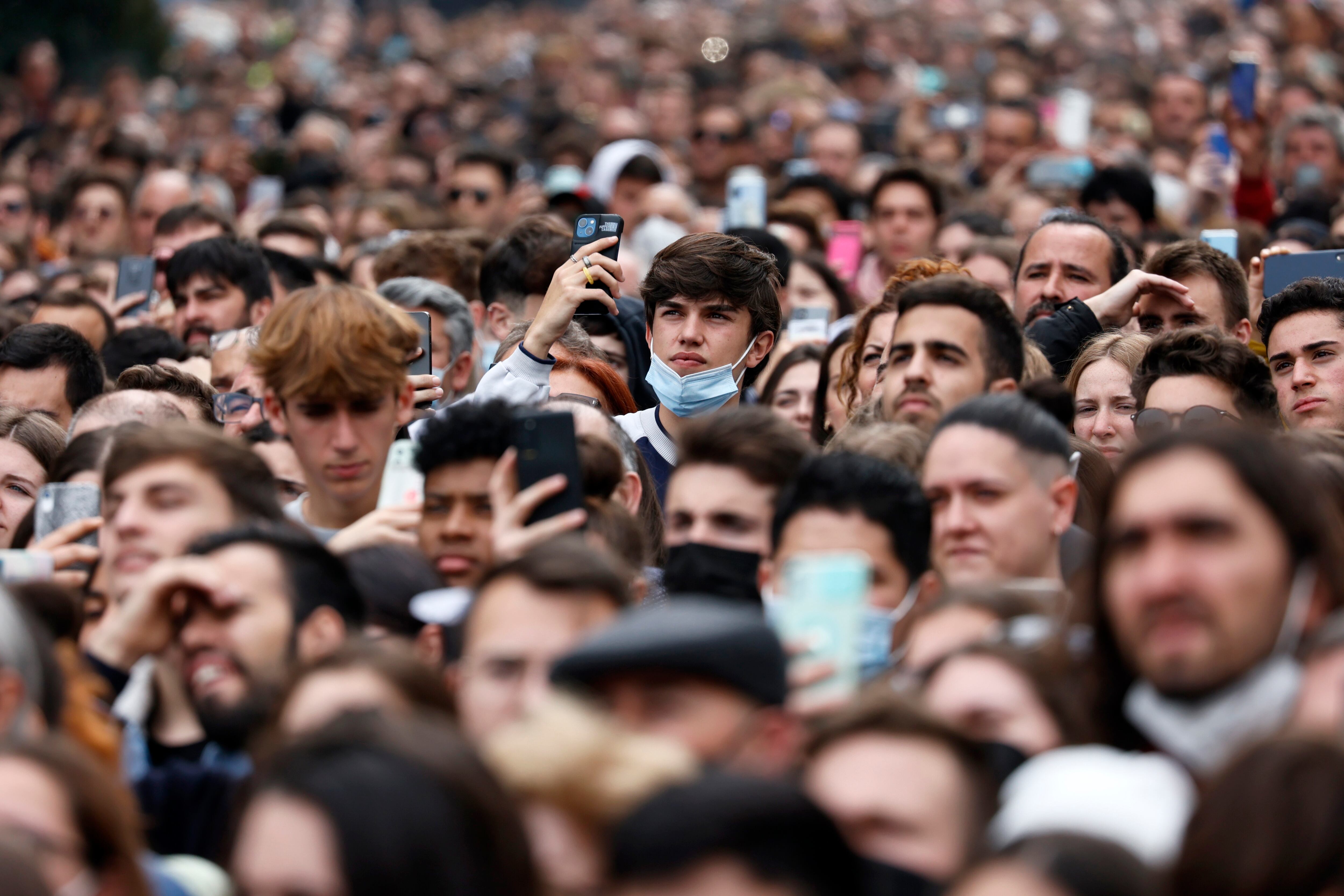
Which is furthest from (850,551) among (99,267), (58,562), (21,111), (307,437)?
(21,111)

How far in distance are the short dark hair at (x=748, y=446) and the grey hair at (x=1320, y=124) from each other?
772cm

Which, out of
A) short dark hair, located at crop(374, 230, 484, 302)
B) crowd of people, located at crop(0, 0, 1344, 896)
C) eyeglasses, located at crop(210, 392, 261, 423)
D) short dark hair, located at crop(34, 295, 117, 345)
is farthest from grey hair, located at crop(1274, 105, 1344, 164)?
eyeglasses, located at crop(210, 392, 261, 423)

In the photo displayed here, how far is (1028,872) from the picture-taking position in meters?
Result: 2.80

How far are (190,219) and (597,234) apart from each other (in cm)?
372

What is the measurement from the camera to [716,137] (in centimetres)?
1364

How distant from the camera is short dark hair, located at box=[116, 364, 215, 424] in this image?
6855 mm

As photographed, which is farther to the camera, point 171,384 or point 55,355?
point 55,355

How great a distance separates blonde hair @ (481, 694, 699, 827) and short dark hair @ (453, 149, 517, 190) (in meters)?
9.17

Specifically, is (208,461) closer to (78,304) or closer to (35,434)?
(35,434)

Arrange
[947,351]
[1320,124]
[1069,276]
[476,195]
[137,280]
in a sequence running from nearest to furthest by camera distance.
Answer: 1. [947,351]
2. [1069,276]
3. [137,280]
4. [1320,124]
5. [476,195]

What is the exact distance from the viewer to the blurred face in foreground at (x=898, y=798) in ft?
10.5

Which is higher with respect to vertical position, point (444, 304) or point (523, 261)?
point (523, 261)

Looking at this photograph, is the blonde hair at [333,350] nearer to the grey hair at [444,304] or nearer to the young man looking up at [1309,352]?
the grey hair at [444,304]

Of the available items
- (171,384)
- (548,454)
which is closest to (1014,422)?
(548,454)
